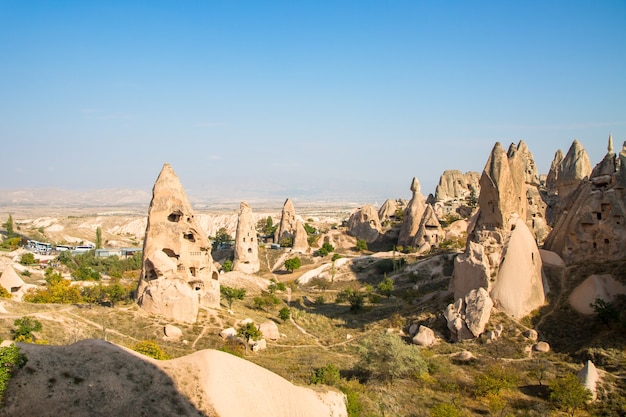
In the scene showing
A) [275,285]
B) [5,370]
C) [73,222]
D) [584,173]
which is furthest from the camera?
[73,222]

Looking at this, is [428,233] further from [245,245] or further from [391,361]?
[391,361]

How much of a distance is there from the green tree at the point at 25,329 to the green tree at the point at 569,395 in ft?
67.4

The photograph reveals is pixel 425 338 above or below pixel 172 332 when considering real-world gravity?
below

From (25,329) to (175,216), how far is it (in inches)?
462

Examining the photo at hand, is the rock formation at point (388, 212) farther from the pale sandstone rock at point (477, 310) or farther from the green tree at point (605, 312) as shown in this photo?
the green tree at point (605, 312)

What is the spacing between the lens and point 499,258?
26172 millimetres

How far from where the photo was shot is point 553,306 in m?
25.1

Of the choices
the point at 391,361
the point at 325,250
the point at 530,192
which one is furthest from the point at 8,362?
the point at 325,250

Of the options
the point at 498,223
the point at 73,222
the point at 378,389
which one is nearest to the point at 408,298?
the point at 498,223

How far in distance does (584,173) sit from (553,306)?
27.3m

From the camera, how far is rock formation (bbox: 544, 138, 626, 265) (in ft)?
87.0

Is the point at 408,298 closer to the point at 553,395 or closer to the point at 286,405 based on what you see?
the point at 553,395

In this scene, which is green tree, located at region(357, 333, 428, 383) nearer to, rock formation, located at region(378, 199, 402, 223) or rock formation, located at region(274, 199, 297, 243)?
rock formation, located at region(274, 199, 297, 243)

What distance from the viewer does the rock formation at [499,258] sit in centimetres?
2491
